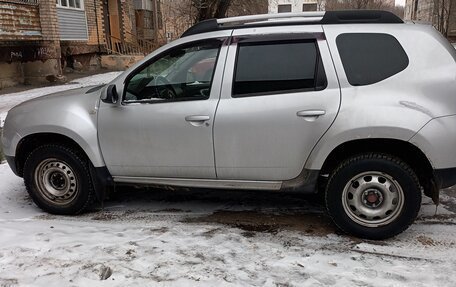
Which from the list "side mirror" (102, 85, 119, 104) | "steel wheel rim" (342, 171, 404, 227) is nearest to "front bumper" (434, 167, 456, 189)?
"steel wheel rim" (342, 171, 404, 227)

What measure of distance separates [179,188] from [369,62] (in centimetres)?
201

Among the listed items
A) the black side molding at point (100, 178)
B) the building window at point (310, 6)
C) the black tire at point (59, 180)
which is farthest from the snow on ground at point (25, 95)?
the building window at point (310, 6)

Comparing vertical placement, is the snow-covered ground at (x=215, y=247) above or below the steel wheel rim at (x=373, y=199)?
below

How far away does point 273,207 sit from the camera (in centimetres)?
454

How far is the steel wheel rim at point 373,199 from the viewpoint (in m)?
3.59

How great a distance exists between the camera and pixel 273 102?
368cm

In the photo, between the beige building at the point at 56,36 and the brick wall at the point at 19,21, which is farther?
the beige building at the point at 56,36

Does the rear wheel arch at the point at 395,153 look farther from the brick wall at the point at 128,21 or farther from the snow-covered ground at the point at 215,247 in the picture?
the brick wall at the point at 128,21

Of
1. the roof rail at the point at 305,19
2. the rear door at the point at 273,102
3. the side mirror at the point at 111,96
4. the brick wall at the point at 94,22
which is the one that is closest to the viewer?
the rear door at the point at 273,102

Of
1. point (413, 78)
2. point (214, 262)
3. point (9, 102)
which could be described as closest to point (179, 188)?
point (214, 262)

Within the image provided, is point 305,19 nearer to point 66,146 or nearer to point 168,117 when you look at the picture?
point 168,117

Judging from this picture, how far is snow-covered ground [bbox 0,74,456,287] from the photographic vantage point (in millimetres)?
3117

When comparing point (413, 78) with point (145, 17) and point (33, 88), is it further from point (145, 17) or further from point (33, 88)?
point (145, 17)

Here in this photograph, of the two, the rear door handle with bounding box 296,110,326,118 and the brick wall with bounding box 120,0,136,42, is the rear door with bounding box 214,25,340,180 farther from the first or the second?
the brick wall with bounding box 120,0,136,42
